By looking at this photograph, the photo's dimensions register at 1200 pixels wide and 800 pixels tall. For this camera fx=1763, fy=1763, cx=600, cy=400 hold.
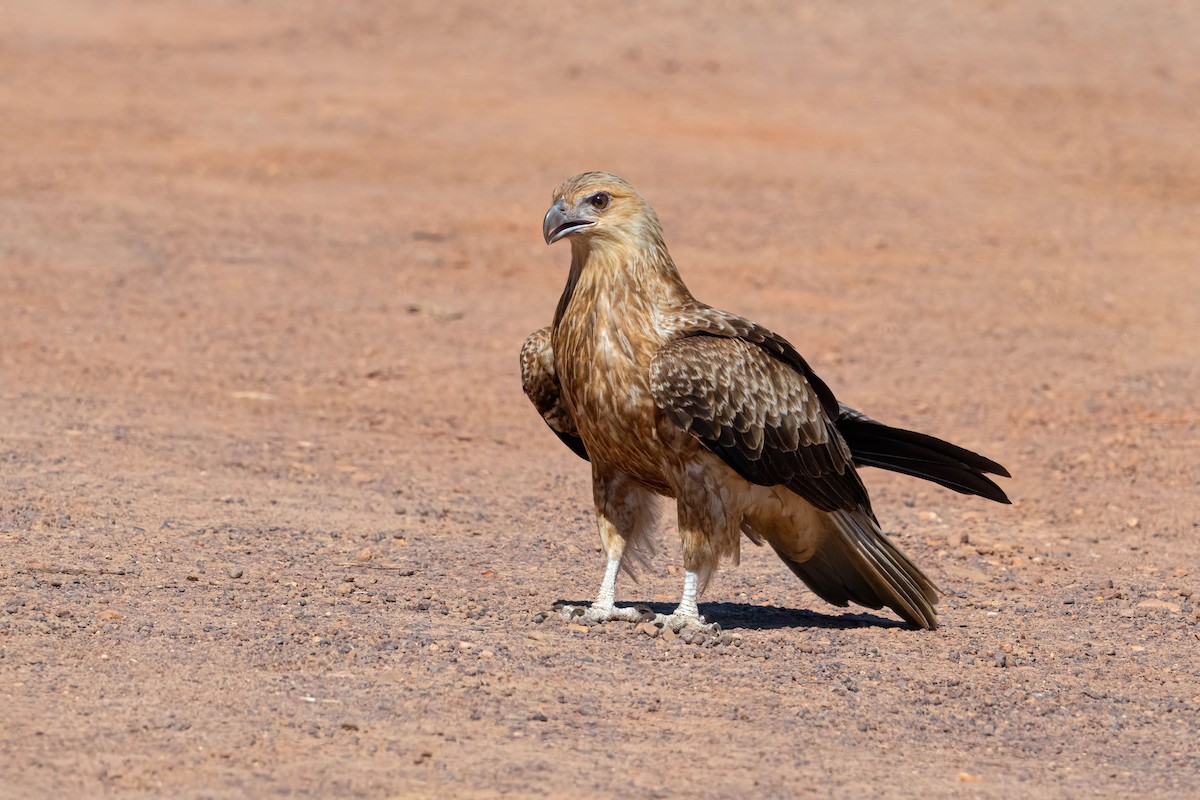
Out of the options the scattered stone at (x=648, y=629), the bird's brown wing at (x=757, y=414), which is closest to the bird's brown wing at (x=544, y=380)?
the bird's brown wing at (x=757, y=414)

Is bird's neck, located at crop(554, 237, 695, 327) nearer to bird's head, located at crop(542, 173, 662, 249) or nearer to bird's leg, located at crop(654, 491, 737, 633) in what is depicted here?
bird's head, located at crop(542, 173, 662, 249)

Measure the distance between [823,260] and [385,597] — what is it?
1106 cm

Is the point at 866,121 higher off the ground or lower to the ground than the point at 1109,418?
higher

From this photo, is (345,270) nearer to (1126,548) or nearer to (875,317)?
(875,317)

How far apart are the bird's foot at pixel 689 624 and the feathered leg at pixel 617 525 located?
0.68 feet

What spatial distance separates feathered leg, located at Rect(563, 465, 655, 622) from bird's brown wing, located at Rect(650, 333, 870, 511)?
541 mm

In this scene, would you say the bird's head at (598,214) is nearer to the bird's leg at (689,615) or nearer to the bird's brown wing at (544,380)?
the bird's brown wing at (544,380)

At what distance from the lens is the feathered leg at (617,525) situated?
7449 millimetres

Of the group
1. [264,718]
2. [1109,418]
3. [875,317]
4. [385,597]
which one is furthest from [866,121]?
[264,718]

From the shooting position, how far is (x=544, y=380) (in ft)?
24.6

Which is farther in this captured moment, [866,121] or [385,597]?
[866,121]

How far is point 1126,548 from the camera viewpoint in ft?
33.2

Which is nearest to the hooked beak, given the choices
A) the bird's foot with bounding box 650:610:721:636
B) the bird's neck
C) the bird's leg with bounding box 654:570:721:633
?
the bird's neck

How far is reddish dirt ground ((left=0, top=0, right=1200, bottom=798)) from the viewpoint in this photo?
6.10 metres
